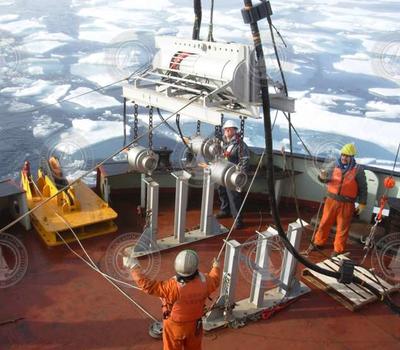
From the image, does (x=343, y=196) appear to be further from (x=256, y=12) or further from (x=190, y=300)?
(x=256, y=12)

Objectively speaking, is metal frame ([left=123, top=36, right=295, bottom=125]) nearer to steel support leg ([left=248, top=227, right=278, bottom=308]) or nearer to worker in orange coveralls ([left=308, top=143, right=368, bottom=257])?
steel support leg ([left=248, top=227, right=278, bottom=308])

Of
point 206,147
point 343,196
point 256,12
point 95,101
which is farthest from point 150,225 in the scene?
point 95,101

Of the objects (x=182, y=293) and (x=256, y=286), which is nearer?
(x=182, y=293)

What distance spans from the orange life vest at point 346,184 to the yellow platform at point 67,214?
2192mm

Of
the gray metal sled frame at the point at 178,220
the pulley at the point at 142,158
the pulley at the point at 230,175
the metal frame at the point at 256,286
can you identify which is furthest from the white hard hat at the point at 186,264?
the gray metal sled frame at the point at 178,220

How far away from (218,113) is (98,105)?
19516mm

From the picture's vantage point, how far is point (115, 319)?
3088mm

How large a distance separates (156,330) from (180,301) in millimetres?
737

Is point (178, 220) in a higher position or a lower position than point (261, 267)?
lower

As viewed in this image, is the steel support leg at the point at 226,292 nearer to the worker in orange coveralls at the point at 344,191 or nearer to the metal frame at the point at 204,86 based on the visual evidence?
the metal frame at the point at 204,86

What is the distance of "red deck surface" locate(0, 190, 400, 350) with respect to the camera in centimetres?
290

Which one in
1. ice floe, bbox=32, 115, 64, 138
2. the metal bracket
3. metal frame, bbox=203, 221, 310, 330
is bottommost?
ice floe, bbox=32, 115, 64, 138

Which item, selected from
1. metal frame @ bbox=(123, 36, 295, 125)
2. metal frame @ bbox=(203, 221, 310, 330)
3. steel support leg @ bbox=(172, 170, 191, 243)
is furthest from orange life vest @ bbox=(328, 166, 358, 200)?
steel support leg @ bbox=(172, 170, 191, 243)

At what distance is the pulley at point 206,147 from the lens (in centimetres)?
368
